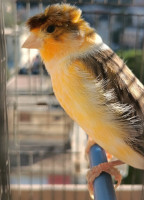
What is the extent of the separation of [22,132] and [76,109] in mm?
951

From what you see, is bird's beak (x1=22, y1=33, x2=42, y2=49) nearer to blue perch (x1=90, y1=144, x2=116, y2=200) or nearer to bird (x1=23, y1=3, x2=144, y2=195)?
bird (x1=23, y1=3, x2=144, y2=195)

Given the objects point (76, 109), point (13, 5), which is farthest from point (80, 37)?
point (13, 5)

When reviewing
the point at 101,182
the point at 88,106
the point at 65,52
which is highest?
the point at 65,52

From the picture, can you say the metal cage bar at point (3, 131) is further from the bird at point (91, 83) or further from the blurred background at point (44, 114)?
the blurred background at point (44, 114)

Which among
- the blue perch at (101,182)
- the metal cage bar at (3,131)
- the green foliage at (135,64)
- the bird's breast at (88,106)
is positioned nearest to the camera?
the blue perch at (101,182)

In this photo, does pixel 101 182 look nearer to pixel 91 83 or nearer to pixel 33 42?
pixel 91 83

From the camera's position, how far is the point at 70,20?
0.63m

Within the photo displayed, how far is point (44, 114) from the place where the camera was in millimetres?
1534

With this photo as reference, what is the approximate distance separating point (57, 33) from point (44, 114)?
93cm

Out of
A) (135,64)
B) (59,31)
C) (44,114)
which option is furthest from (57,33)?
(44,114)

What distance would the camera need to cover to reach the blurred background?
1.07 meters

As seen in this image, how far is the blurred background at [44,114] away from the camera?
3.51 ft

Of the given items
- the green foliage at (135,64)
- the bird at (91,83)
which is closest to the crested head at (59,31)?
the bird at (91,83)

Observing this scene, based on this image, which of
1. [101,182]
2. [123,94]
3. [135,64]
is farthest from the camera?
[135,64]
